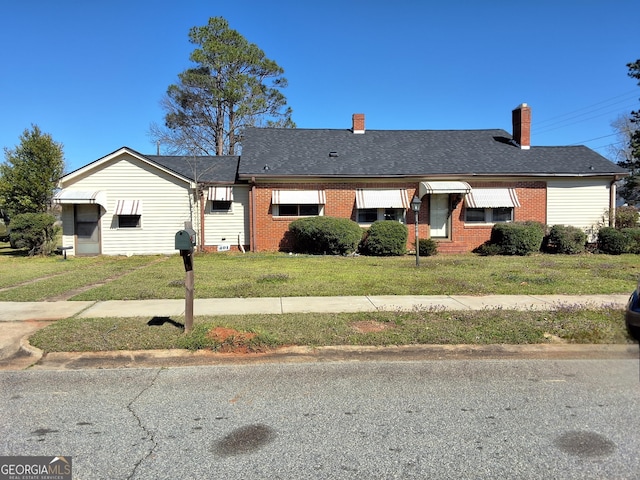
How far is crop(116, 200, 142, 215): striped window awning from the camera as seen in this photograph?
1722 centimetres

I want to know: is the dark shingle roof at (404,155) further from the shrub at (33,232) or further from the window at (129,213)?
the shrub at (33,232)

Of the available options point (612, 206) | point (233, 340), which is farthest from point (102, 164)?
point (612, 206)

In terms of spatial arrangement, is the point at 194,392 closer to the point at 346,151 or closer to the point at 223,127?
the point at 346,151

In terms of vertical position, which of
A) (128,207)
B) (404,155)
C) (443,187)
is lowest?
(128,207)

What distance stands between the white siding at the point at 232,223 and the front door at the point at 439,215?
777 cm

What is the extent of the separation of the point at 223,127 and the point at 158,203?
14385 millimetres

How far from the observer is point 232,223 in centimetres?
1825

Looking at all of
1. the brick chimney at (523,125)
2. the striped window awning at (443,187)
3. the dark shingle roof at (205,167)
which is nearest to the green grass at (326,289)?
the dark shingle roof at (205,167)

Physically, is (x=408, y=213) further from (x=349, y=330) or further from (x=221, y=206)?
(x=349, y=330)

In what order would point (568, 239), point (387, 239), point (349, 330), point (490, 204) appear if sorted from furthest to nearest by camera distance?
point (490, 204)
point (568, 239)
point (387, 239)
point (349, 330)

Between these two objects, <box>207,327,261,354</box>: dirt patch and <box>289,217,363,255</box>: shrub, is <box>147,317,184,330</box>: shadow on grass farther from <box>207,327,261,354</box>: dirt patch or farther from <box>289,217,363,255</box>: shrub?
<box>289,217,363,255</box>: shrub

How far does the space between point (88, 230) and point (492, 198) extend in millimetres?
16403

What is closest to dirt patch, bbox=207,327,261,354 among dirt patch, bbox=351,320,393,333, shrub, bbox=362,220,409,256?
dirt patch, bbox=351,320,393,333

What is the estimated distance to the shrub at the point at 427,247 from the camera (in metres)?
16.6
